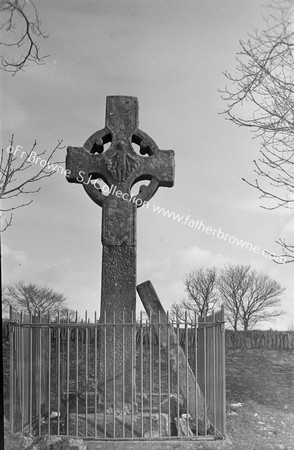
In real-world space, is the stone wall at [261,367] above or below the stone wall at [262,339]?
below

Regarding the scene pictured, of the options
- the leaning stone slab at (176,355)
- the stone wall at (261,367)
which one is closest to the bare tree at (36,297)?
the stone wall at (261,367)

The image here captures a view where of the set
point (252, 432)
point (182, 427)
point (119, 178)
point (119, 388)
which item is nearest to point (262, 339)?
point (252, 432)

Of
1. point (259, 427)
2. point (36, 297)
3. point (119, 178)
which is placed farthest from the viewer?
point (36, 297)

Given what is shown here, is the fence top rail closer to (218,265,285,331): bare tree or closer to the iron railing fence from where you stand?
the iron railing fence

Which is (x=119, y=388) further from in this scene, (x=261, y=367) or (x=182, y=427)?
(x=261, y=367)

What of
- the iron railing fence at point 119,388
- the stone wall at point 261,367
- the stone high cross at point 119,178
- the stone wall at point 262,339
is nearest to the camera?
the iron railing fence at point 119,388

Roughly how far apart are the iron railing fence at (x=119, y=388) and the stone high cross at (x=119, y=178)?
1.58 ft

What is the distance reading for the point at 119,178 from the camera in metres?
7.64

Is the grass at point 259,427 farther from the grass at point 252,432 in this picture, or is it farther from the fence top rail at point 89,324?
the fence top rail at point 89,324

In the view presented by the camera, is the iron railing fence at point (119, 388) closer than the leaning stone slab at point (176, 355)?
Yes

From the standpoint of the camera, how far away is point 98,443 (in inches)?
257

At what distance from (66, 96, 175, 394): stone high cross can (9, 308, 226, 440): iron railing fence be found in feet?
1.58

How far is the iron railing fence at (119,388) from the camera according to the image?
22.0 feet

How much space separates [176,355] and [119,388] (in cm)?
80
